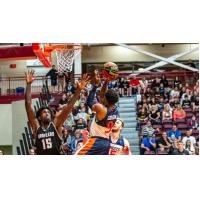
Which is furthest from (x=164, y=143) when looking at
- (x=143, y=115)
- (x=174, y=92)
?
(x=174, y=92)

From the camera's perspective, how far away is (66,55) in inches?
338

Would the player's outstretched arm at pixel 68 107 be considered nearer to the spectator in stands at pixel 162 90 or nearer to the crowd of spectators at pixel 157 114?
the crowd of spectators at pixel 157 114

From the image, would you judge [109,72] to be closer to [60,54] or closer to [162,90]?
[60,54]

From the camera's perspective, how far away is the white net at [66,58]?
26.7 feet

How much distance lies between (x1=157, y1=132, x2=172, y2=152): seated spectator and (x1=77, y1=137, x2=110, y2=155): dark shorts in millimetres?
1745

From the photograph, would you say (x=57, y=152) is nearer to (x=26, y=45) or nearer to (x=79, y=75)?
(x=26, y=45)

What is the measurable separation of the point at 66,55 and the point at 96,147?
9.03 ft

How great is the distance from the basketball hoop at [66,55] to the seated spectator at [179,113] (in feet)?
7.20
